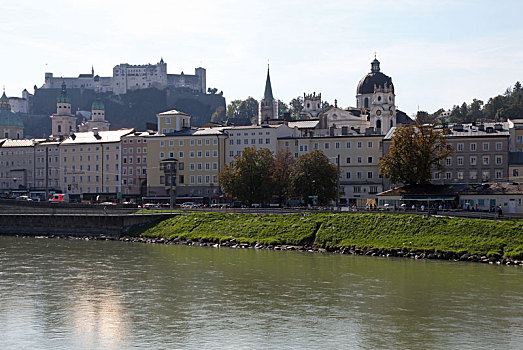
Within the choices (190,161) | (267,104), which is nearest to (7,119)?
(267,104)

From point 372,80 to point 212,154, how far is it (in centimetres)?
5227

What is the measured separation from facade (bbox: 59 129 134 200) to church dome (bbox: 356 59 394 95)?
49.9 m

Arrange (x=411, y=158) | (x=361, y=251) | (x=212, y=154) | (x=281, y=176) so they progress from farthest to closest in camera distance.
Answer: (x=212, y=154)
(x=281, y=176)
(x=411, y=158)
(x=361, y=251)

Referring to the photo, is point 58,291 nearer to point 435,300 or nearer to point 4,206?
point 435,300

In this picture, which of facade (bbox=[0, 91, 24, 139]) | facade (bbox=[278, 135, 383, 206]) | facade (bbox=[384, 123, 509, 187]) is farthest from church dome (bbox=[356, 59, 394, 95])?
facade (bbox=[0, 91, 24, 139])

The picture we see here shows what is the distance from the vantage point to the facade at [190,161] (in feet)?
360

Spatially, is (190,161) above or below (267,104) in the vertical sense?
below

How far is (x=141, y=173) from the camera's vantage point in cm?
12000

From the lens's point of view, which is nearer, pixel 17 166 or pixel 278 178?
pixel 278 178

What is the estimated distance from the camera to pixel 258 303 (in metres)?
39.3

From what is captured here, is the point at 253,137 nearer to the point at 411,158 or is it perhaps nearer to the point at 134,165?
the point at 134,165

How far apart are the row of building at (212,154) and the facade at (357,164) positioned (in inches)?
5.1

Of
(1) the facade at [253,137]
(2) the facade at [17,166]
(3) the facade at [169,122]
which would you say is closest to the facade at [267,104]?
(2) the facade at [17,166]

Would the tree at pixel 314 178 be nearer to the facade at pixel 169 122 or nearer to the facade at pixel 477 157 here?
the facade at pixel 477 157
